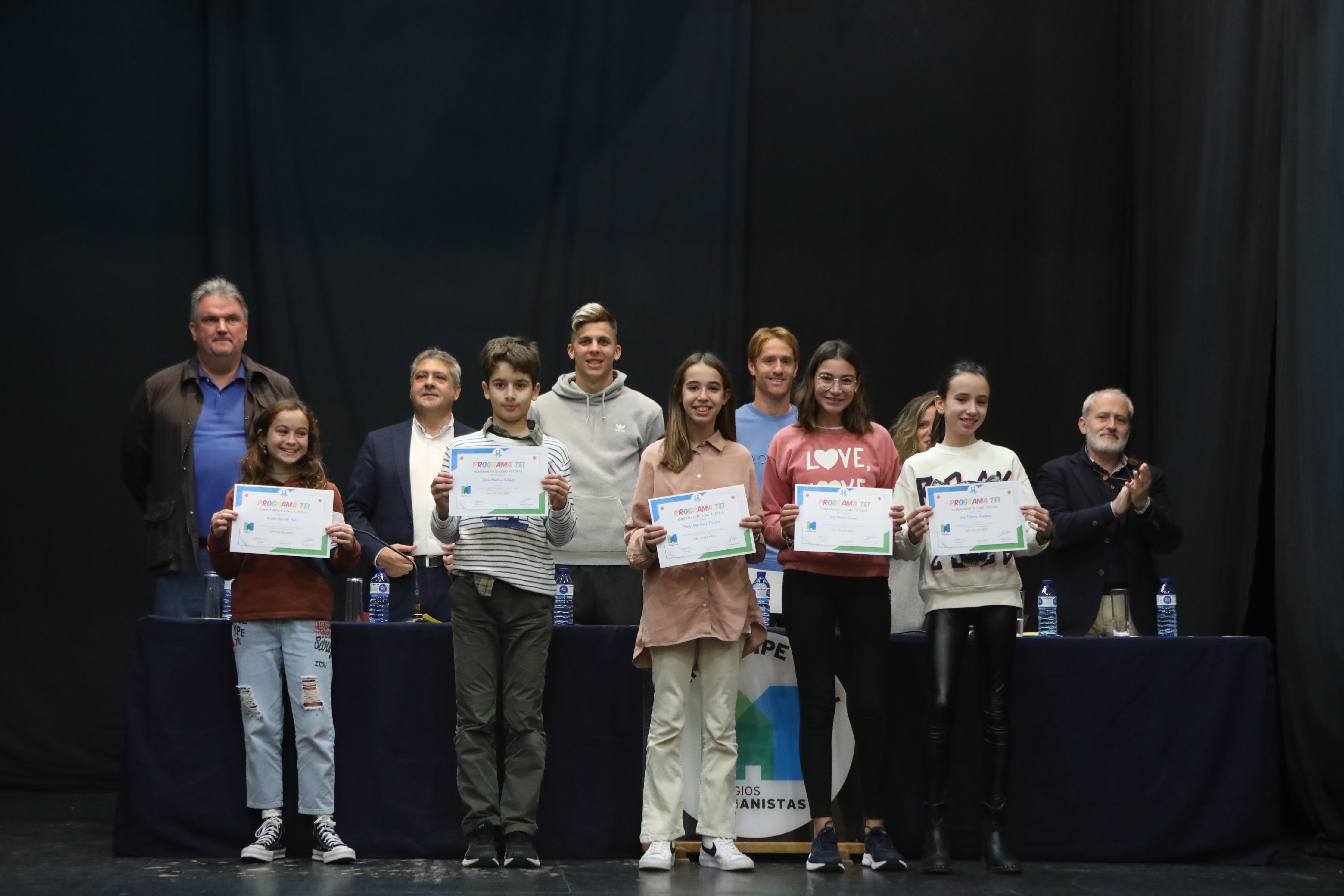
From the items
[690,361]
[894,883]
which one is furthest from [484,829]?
[690,361]

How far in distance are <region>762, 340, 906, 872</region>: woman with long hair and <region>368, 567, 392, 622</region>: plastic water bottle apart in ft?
5.01

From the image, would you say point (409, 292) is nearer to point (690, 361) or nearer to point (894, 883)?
point (690, 361)

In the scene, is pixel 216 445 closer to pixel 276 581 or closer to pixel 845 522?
pixel 276 581

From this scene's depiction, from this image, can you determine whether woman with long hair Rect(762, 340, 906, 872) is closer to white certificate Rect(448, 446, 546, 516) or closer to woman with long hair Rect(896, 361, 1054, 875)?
woman with long hair Rect(896, 361, 1054, 875)

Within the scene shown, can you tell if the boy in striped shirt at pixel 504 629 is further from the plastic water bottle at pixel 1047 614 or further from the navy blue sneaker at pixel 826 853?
the plastic water bottle at pixel 1047 614

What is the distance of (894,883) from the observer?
4145 millimetres

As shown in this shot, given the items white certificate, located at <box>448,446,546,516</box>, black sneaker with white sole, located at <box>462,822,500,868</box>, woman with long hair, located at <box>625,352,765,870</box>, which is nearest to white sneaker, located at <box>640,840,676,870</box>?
woman with long hair, located at <box>625,352,765,870</box>

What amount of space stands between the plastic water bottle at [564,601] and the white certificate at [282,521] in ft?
2.79

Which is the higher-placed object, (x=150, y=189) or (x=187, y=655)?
(x=150, y=189)

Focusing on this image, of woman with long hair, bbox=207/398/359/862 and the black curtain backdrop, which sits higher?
the black curtain backdrop

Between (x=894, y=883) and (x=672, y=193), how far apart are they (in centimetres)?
398

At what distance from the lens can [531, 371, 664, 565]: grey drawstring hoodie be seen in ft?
15.9

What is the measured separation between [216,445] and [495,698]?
4.80 ft

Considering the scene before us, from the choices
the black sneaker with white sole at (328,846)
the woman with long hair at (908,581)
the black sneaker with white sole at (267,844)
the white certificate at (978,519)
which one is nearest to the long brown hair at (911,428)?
the woman with long hair at (908,581)
